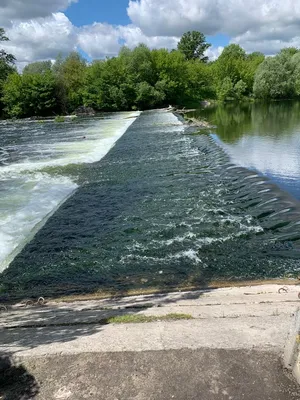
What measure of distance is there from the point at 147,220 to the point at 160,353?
795 centimetres

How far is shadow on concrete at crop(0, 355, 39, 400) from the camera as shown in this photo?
3623 millimetres

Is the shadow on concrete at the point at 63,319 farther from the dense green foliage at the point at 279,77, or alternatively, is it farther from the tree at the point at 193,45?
the tree at the point at 193,45

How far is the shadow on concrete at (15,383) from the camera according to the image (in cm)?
362

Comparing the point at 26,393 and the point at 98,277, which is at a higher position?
the point at 26,393

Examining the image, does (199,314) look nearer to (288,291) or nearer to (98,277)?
(288,291)

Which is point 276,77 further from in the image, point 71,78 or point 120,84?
point 71,78

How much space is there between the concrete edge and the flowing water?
14.4 feet

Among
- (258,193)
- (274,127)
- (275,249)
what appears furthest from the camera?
(274,127)

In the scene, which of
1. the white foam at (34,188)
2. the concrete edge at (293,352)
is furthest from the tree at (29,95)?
the concrete edge at (293,352)

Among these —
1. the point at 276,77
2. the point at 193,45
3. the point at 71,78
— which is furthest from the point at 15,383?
the point at 193,45

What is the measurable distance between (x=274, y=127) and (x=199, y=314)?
29.4 meters

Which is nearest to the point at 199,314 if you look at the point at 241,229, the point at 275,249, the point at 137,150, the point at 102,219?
the point at 275,249

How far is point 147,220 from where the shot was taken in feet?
39.3

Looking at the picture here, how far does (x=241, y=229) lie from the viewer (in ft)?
35.6
